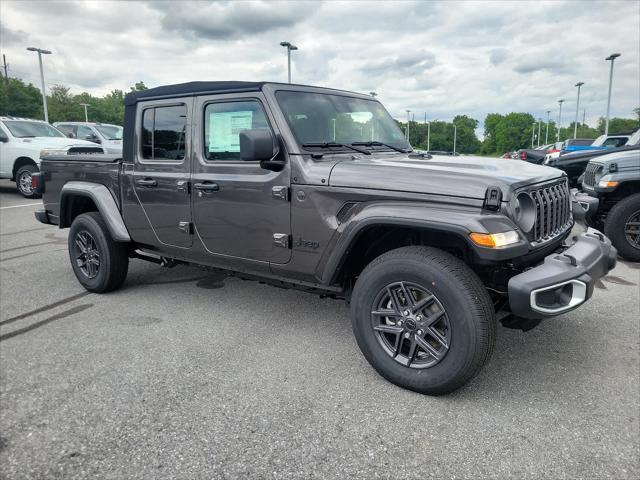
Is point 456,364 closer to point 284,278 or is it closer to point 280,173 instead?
point 284,278

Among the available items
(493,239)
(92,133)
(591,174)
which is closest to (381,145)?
(493,239)

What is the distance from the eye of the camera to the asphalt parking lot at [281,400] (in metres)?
2.24

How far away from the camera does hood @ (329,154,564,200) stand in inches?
102

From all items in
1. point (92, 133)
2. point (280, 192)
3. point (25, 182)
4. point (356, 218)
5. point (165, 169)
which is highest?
point (92, 133)

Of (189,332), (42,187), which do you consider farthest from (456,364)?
(42,187)

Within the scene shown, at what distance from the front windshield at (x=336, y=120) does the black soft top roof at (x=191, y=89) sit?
0.83 feet

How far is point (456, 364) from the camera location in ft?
8.66

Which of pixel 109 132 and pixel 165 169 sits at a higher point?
pixel 109 132

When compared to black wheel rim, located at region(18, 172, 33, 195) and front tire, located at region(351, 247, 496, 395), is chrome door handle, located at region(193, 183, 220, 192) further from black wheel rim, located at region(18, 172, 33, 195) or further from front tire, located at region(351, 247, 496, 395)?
black wheel rim, located at region(18, 172, 33, 195)

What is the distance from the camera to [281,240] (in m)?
3.29

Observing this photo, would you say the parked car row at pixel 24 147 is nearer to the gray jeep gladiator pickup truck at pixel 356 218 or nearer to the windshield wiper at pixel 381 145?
the gray jeep gladiator pickup truck at pixel 356 218

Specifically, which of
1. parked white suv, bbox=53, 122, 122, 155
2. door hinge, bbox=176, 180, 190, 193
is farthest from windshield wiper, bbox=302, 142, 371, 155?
parked white suv, bbox=53, 122, 122, 155

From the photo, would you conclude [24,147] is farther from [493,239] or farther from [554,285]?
[554,285]

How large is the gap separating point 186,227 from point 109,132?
13.5 metres
